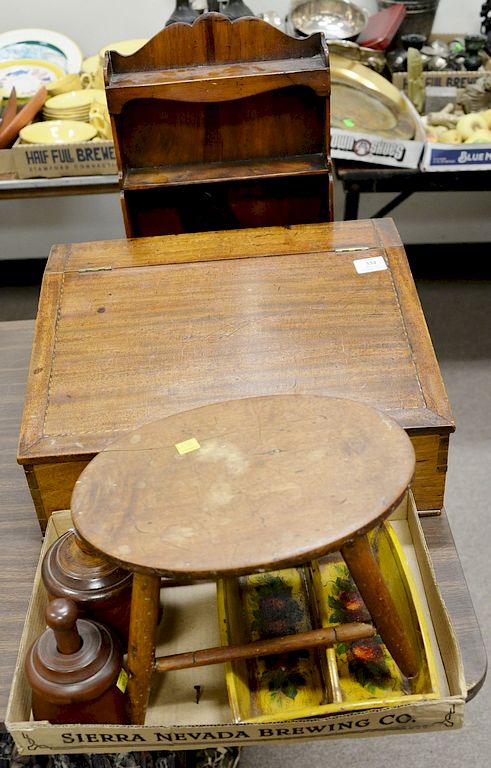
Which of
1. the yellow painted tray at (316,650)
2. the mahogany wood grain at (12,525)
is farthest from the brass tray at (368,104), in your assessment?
the yellow painted tray at (316,650)

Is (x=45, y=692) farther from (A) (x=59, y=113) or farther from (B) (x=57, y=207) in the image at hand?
(B) (x=57, y=207)

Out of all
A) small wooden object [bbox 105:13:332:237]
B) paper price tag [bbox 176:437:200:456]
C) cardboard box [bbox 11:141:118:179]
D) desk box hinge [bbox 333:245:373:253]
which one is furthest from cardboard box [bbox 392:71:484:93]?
paper price tag [bbox 176:437:200:456]

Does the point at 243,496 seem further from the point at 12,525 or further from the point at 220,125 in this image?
the point at 220,125

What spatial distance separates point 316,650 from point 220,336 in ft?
1.95

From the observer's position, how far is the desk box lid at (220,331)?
134 cm

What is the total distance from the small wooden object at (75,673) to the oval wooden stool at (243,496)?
4cm

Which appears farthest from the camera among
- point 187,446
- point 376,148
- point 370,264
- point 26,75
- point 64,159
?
point 26,75

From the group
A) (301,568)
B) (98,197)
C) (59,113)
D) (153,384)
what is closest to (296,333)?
(153,384)

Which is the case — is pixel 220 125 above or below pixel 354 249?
above

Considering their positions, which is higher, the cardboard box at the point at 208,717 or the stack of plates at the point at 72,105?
the stack of plates at the point at 72,105

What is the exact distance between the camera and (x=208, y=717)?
3.76 ft

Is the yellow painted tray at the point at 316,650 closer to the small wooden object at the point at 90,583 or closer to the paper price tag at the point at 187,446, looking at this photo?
the small wooden object at the point at 90,583

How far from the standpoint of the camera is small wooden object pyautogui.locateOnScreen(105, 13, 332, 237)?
1864 mm

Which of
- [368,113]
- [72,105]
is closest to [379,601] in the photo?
[368,113]
